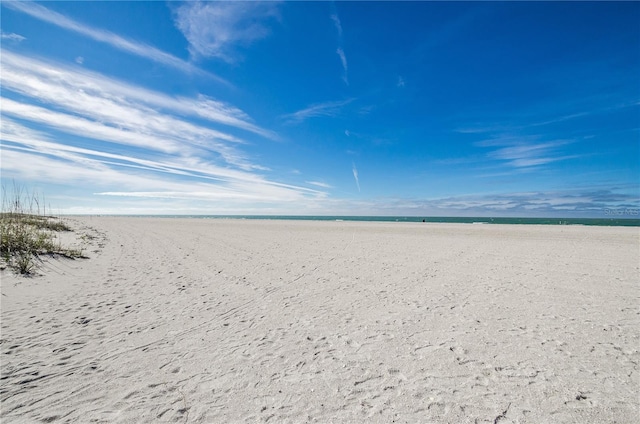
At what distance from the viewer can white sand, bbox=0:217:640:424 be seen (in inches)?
144

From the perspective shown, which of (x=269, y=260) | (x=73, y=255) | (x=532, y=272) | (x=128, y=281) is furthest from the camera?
(x=269, y=260)

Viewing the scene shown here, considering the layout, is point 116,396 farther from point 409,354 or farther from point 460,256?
point 460,256

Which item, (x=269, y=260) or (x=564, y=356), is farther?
(x=269, y=260)

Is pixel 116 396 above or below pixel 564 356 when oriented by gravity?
below

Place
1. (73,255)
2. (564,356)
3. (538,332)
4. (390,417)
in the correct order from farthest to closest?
(73,255)
(538,332)
(564,356)
(390,417)

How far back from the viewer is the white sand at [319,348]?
365 cm

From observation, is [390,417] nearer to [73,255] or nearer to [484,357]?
[484,357]

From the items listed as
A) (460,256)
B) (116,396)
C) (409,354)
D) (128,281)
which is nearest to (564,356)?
(409,354)

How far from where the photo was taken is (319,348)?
17.1ft

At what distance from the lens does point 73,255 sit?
473 inches

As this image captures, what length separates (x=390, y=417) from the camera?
11.4 ft

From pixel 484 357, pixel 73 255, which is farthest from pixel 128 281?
pixel 484 357

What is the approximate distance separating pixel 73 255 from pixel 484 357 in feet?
51.7

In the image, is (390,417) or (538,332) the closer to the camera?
(390,417)
